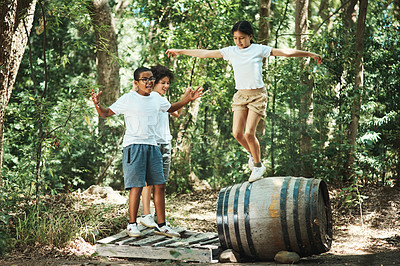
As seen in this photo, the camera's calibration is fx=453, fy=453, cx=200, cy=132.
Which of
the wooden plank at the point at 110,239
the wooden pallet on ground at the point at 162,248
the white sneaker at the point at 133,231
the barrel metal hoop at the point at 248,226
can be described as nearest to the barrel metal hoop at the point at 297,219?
the barrel metal hoop at the point at 248,226

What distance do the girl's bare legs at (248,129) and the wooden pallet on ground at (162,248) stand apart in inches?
41.2

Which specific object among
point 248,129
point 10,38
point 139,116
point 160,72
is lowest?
point 248,129

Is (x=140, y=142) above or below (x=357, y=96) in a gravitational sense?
below

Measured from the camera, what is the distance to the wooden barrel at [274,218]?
13.3ft

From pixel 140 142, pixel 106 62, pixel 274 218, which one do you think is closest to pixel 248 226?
pixel 274 218

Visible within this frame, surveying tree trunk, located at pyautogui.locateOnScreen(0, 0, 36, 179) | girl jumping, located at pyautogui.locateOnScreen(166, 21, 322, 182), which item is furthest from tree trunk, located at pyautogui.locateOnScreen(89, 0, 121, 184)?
girl jumping, located at pyautogui.locateOnScreen(166, 21, 322, 182)

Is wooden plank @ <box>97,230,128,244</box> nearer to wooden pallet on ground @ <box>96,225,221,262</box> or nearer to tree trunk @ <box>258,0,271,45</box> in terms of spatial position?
wooden pallet on ground @ <box>96,225,221,262</box>

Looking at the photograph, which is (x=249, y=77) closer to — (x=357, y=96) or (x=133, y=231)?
(x=133, y=231)

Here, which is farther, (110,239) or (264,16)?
(264,16)

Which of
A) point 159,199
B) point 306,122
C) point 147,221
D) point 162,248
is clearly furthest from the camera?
point 306,122

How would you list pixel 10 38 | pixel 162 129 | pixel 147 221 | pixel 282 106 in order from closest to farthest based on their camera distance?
1. pixel 147 221
2. pixel 162 129
3. pixel 10 38
4. pixel 282 106

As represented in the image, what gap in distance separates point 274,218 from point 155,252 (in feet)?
3.93

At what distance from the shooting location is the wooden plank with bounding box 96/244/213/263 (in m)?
4.27

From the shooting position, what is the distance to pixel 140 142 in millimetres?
4535
